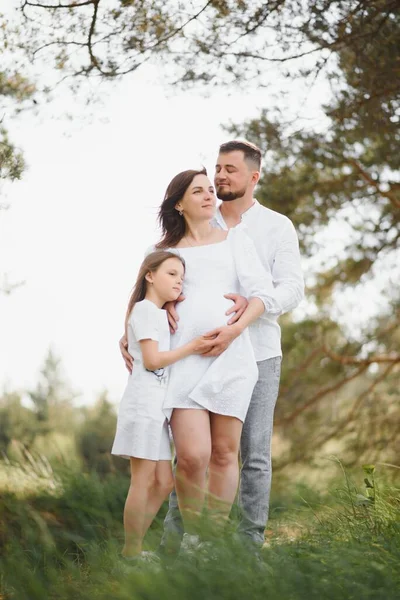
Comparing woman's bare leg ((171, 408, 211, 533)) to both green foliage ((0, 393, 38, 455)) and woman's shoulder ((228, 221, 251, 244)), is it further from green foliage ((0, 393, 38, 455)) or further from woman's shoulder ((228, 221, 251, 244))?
green foliage ((0, 393, 38, 455))

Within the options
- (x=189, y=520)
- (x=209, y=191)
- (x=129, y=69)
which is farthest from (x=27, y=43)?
(x=189, y=520)

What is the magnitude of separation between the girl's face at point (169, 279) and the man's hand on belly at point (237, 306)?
21 centimetres

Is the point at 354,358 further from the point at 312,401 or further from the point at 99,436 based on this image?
the point at 99,436

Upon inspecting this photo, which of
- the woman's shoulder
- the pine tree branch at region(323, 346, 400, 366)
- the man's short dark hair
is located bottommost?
the pine tree branch at region(323, 346, 400, 366)

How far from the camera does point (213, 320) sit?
3.37 meters

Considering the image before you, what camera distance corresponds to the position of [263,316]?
3.68 metres

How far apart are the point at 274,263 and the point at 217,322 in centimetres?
59

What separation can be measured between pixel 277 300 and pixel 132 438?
852 mm

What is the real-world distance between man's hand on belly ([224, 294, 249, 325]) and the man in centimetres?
1

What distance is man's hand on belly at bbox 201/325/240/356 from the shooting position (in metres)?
3.29

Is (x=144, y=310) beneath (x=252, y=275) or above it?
beneath

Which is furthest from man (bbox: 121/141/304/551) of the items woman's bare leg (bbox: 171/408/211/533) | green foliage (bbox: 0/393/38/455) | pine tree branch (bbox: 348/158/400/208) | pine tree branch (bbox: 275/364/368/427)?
green foliage (bbox: 0/393/38/455)

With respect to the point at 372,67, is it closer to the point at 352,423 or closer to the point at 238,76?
the point at 238,76

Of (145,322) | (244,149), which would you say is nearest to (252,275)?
(145,322)
